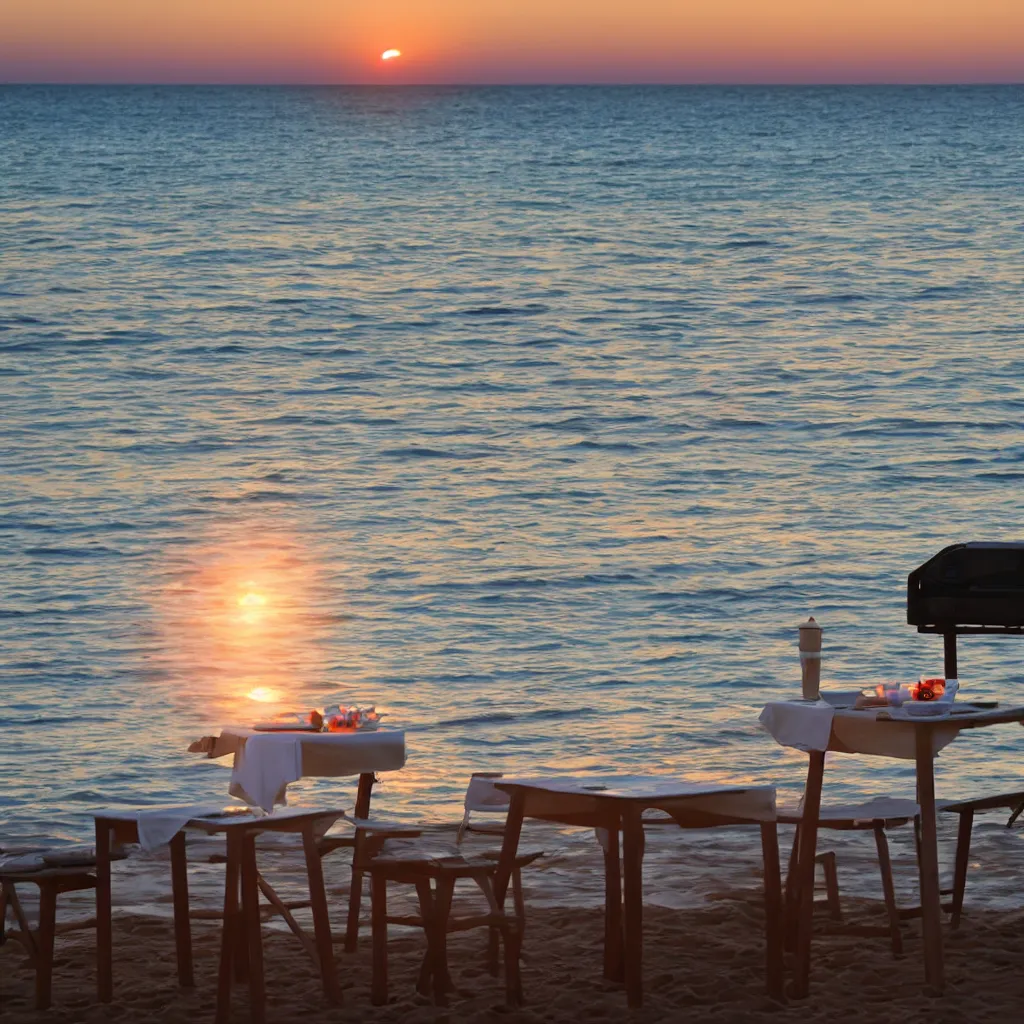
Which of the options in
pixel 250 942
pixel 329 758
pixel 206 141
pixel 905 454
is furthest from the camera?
pixel 206 141

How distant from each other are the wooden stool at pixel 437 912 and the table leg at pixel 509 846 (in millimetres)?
92

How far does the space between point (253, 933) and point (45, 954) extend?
0.57 meters

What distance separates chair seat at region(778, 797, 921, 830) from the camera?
528cm

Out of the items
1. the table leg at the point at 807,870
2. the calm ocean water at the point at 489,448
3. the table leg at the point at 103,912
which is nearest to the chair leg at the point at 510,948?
the table leg at the point at 807,870

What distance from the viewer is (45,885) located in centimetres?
497

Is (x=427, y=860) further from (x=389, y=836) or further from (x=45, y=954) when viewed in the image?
(x=45, y=954)

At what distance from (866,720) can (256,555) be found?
462 inches

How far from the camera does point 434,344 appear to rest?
30.2 meters

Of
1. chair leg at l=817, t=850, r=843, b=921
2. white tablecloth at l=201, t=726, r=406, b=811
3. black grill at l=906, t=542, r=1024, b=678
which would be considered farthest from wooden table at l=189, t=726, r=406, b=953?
black grill at l=906, t=542, r=1024, b=678

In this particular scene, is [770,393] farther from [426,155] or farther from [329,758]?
[426,155]

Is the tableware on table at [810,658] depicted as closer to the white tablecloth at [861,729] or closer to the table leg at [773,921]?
the white tablecloth at [861,729]

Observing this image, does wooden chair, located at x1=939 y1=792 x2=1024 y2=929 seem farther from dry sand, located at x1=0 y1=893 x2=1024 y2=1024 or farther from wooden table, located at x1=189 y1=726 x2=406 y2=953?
wooden table, located at x1=189 y1=726 x2=406 y2=953

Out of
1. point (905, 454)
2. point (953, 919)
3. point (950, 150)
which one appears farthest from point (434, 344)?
point (950, 150)

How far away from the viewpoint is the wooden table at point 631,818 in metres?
4.83
